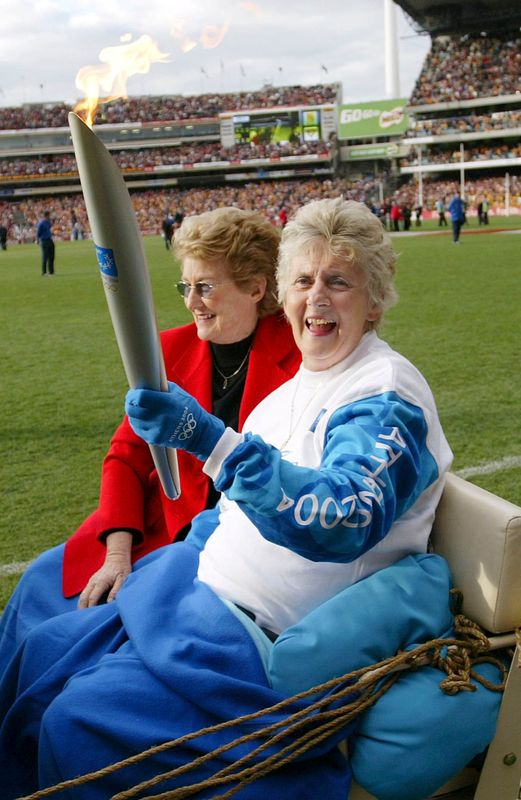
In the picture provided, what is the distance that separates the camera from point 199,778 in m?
1.76

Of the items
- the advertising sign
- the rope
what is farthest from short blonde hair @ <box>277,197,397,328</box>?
the advertising sign

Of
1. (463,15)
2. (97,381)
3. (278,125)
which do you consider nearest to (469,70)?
(463,15)

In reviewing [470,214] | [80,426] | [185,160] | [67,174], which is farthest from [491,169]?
[80,426]

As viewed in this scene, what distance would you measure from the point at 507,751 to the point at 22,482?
422 centimetres

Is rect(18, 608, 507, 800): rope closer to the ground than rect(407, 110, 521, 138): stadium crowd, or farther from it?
closer to the ground

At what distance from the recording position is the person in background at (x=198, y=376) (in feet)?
8.93

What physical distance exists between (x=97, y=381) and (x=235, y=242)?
5.95 m

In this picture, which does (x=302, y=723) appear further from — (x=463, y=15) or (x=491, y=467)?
(x=463, y=15)

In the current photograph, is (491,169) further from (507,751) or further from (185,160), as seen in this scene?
(507,751)

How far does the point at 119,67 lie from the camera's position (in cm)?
214

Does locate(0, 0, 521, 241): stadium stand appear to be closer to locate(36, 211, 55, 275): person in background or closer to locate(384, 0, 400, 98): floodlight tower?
locate(384, 0, 400, 98): floodlight tower

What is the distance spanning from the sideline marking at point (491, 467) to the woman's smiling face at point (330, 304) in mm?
3177

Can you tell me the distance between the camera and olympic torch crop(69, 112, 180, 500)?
5.60 ft

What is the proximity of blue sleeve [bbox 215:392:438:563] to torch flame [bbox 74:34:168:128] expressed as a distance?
0.96 m
